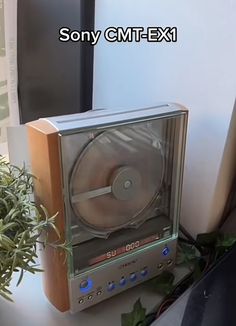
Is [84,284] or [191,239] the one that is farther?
[191,239]

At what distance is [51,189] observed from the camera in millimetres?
472

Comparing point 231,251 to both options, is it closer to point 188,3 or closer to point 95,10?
point 188,3

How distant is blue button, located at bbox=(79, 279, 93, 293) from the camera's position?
534 millimetres

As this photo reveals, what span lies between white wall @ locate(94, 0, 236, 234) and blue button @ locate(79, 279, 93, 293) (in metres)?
0.24

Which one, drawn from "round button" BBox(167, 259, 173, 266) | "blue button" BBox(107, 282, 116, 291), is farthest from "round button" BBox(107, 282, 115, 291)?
"round button" BBox(167, 259, 173, 266)

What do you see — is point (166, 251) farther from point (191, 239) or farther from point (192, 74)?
point (192, 74)

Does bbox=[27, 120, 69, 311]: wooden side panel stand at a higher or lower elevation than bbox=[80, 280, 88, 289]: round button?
higher

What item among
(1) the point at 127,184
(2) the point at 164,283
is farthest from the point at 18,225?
(2) the point at 164,283

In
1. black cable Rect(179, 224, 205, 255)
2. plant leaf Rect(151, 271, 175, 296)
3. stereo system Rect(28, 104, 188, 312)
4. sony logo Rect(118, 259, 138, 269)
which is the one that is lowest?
plant leaf Rect(151, 271, 175, 296)

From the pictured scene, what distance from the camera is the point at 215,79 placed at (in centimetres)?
57

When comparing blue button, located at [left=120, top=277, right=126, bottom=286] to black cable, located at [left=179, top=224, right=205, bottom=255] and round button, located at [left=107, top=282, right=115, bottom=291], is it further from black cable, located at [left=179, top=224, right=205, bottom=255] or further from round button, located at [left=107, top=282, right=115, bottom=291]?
black cable, located at [left=179, top=224, right=205, bottom=255]

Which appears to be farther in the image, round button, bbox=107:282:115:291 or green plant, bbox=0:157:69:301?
round button, bbox=107:282:115:291

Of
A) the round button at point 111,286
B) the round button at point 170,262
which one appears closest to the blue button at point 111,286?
the round button at point 111,286

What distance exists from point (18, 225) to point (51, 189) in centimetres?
6
